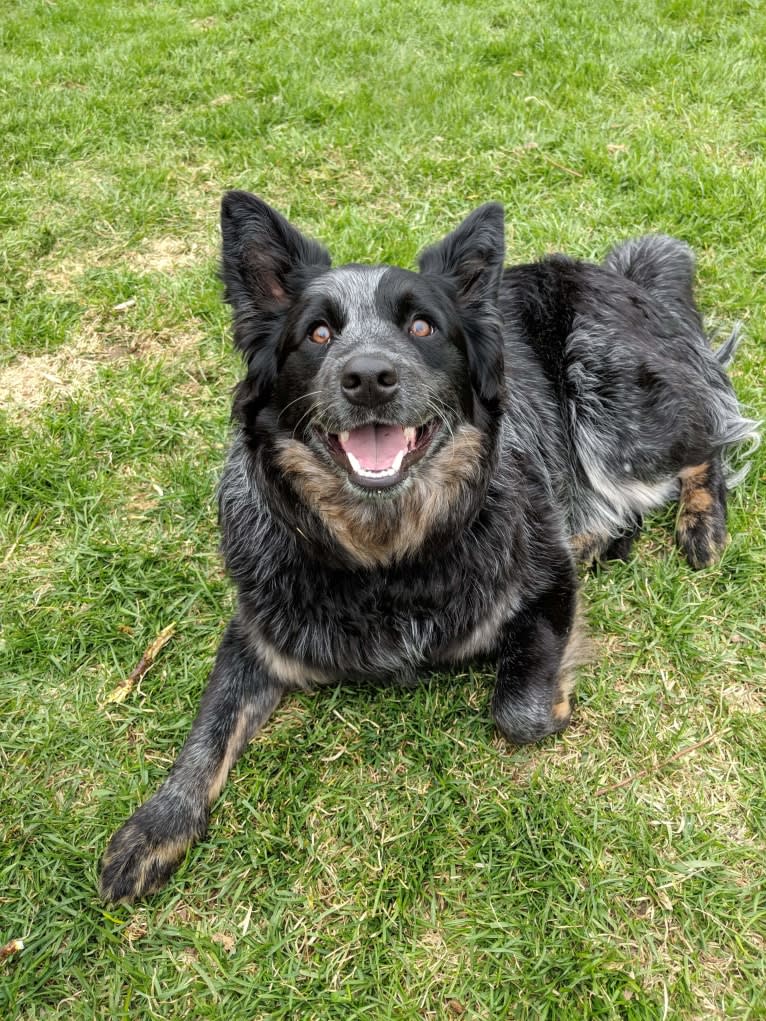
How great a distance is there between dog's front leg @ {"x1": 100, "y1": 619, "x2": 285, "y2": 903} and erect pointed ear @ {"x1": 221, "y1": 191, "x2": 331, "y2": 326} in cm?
139

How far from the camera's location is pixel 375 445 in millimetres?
3000

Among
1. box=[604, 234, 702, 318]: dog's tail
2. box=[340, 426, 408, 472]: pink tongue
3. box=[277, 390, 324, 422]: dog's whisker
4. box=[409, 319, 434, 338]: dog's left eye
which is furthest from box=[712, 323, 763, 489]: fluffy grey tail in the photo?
box=[277, 390, 324, 422]: dog's whisker

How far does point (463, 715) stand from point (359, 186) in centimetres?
457

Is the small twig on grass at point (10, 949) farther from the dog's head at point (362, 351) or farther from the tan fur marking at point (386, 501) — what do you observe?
the dog's head at point (362, 351)

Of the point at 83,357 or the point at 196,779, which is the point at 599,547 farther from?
the point at 83,357

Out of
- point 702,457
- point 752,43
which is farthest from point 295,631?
point 752,43

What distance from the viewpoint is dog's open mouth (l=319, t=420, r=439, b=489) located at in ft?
9.58

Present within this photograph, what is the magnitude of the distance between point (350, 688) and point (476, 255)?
1913 mm

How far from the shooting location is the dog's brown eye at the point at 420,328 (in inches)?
121

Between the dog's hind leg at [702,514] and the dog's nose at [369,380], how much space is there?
1.96 m

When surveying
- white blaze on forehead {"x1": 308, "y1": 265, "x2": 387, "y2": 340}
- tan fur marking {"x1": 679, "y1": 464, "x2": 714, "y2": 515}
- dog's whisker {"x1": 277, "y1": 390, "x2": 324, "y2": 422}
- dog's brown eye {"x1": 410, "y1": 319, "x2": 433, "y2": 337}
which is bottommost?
tan fur marking {"x1": 679, "y1": 464, "x2": 714, "y2": 515}

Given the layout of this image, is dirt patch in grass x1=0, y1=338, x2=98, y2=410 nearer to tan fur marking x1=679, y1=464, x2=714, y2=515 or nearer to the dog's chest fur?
the dog's chest fur

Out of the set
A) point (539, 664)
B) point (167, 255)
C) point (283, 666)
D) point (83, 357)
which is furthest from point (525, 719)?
point (167, 255)

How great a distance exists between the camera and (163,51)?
817cm
